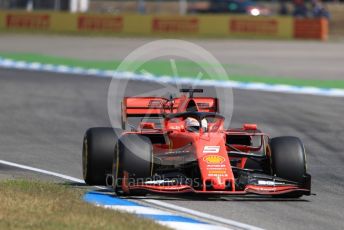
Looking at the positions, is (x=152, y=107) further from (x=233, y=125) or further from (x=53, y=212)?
(x=233, y=125)

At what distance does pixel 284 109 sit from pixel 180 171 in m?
10.3

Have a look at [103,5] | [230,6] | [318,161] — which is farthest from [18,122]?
[103,5]

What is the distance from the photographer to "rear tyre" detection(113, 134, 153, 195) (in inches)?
422

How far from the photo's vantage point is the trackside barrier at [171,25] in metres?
45.2

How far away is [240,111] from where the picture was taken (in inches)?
821

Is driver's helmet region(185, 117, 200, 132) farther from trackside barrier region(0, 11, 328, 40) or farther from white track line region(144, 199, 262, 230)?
trackside barrier region(0, 11, 328, 40)

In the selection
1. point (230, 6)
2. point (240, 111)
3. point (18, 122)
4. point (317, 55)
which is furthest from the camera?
point (230, 6)

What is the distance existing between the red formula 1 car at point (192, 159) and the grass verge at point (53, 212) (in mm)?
698

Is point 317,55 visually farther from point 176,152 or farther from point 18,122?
point 176,152

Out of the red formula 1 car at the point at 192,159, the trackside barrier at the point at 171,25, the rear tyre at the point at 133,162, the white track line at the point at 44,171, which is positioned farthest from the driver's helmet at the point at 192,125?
the trackside barrier at the point at 171,25

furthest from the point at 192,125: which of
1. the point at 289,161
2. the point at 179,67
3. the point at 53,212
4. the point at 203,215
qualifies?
the point at 179,67

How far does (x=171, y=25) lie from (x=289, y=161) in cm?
3536

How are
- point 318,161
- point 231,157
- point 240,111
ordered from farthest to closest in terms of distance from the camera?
point 240,111 → point 318,161 → point 231,157

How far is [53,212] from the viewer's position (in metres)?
9.27
